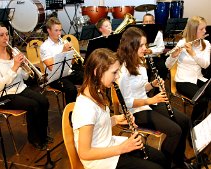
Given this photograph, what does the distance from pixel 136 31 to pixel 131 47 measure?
153 mm

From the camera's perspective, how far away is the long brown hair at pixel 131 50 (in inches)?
95.5

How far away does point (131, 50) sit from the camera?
245cm

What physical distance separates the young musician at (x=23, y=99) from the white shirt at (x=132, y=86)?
1127 millimetres

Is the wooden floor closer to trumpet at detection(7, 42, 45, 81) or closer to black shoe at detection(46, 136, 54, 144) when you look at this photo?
black shoe at detection(46, 136, 54, 144)

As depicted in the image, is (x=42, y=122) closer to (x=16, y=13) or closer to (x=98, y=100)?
(x=98, y=100)

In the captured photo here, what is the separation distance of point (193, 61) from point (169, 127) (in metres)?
1.26

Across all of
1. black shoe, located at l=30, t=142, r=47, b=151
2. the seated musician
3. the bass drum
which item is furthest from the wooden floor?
the bass drum

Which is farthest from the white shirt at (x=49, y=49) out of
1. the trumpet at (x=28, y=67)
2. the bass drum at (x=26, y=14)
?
the bass drum at (x=26, y=14)

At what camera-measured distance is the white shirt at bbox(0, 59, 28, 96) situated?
275 centimetres

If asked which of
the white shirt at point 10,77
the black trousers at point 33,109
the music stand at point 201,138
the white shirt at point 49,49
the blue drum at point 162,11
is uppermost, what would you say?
the blue drum at point 162,11

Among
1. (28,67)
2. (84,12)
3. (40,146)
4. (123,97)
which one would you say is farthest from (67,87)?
(84,12)

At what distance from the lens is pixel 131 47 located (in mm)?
2449

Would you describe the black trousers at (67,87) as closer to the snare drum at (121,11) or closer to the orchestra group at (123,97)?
the orchestra group at (123,97)

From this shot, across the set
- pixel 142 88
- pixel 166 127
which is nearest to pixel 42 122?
pixel 142 88
